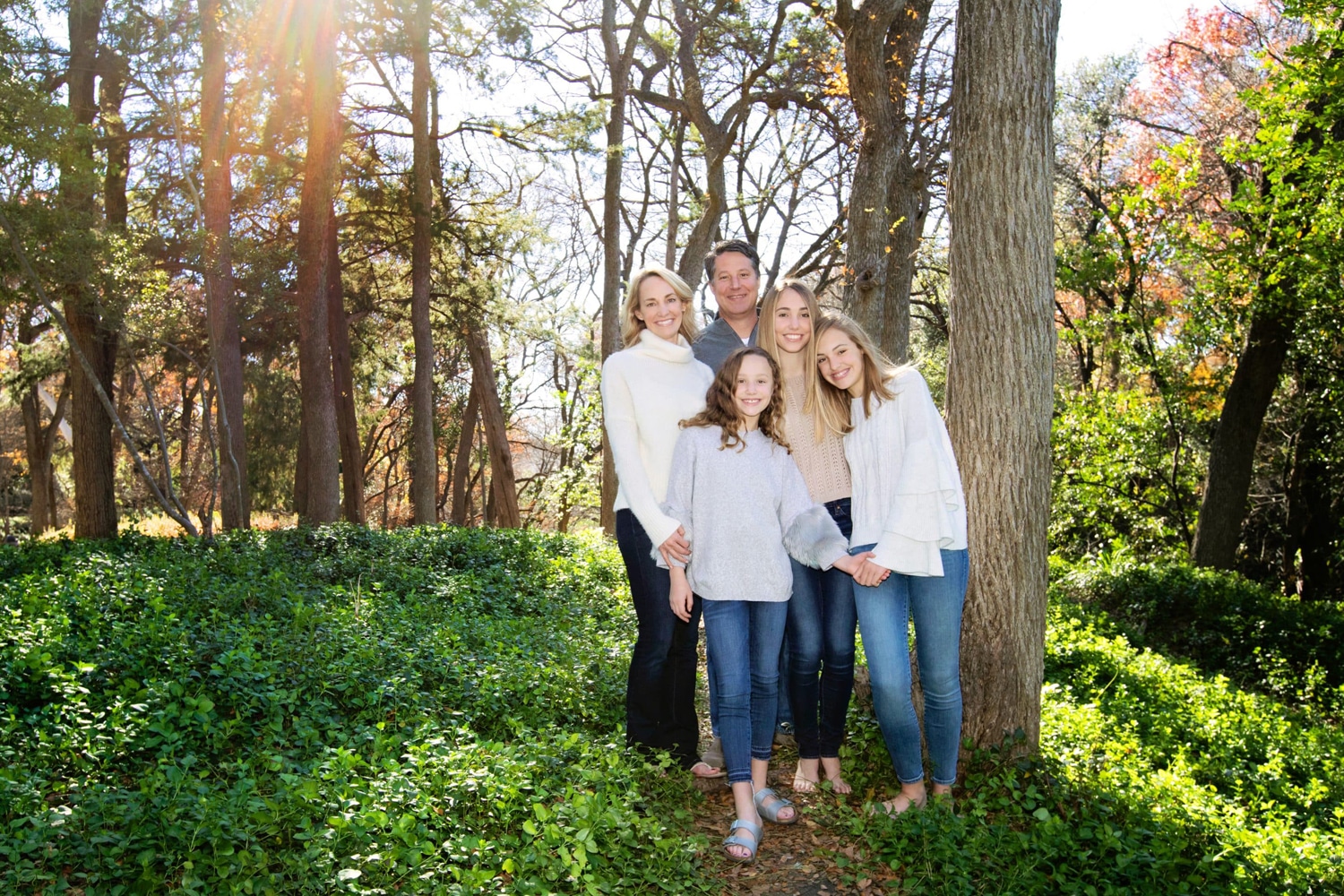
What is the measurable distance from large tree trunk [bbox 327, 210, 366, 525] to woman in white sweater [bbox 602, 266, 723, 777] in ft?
40.6

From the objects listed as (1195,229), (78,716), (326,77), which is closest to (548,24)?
(326,77)

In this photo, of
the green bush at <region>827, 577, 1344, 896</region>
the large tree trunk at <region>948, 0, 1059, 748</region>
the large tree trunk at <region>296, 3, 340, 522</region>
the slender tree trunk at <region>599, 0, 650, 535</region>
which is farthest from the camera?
the slender tree trunk at <region>599, 0, 650, 535</region>

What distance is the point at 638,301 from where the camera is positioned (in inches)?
158

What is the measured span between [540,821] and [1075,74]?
2042cm

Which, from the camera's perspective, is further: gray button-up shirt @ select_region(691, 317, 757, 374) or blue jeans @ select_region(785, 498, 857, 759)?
gray button-up shirt @ select_region(691, 317, 757, 374)

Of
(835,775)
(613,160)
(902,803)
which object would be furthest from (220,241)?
(902,803)

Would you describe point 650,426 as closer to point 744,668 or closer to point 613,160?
point 744,668

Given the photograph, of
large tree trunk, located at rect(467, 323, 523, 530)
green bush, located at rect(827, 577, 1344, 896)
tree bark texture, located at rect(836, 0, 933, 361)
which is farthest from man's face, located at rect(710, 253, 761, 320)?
large tree trunk, located at rect(467, 323, 523, 530)

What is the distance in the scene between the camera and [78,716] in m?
3.93

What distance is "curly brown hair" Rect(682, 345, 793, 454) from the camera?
3.70 m

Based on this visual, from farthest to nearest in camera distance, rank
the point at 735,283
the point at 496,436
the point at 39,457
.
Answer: the point at 39,457, the point at 496,436, the point at 735,283

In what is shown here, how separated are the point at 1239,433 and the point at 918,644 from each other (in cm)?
1032

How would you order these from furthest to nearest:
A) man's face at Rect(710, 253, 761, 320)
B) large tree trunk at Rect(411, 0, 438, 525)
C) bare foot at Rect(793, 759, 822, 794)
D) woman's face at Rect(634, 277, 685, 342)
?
large tree trunk at Rect(411, 0, 438, 525) < man's face at Rect(710, 253, 761, 320) < bare foot at Rect(793, 759, 822, 794) < woman's face at Rect(634, 277, 685, 342)

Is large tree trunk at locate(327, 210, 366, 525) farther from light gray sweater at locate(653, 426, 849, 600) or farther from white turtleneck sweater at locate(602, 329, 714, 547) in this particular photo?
light gray sweater at locate(653, 426, 849, 600)
